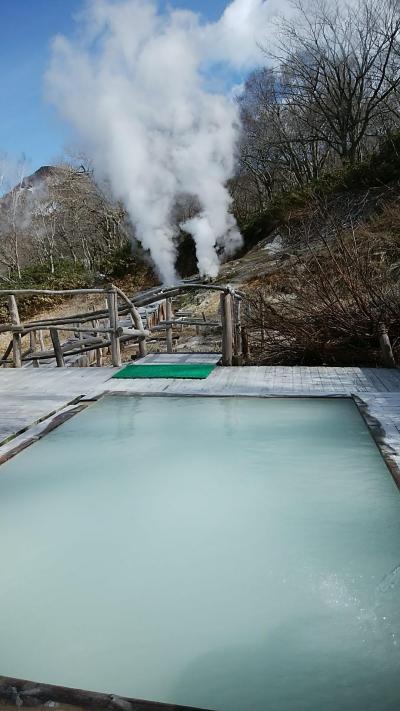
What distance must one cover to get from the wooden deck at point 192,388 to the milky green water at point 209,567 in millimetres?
247

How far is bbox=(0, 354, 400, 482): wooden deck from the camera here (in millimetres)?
4259

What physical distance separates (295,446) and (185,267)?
68.5ft

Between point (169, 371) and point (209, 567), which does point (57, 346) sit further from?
point (209, 567)

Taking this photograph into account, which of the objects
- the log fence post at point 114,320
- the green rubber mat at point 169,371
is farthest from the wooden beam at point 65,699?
the log fence post at point 114,320

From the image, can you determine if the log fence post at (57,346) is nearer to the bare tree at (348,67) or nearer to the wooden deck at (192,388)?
the wooden deck at (192,388)

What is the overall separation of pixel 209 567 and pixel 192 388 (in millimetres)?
2963

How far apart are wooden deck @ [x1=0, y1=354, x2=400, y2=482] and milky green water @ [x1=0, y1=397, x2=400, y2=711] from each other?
0.81 ft

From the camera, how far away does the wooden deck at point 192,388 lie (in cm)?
426

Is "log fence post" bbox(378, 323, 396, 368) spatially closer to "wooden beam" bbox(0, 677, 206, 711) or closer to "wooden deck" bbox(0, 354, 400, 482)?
"wooden deck" bbox(0, 354, 400, 482)

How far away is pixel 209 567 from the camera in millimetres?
2461

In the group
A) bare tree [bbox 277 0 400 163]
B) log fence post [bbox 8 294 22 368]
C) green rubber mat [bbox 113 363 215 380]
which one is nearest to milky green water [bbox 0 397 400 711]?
green rubber mat [bbox 113 363 215 380]

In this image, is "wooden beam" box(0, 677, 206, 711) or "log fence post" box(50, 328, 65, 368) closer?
"wooden beam" box(0, 677, 206, 711)

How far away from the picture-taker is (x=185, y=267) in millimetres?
24234

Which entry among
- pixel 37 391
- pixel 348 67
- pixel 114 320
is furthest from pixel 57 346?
pixel 348 67
